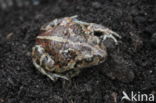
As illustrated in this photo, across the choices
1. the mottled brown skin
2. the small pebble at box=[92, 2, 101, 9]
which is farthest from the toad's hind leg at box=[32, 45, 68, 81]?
the small pebble at box=[92, 2, 101, 9]

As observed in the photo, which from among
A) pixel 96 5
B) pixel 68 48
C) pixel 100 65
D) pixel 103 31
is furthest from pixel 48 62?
pixel 96 5

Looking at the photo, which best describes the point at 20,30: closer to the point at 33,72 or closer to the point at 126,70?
the point at 33,72

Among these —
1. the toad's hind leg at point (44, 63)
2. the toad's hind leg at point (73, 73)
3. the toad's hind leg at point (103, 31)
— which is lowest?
the toad's hind leg at point (73, 73)

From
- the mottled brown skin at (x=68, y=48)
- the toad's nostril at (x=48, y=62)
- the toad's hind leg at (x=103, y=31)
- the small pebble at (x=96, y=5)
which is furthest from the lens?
the small pebble at (x=96, y=5)

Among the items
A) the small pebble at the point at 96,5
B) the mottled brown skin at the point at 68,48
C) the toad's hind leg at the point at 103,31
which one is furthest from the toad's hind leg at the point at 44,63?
the small pebble at the point at 96,5

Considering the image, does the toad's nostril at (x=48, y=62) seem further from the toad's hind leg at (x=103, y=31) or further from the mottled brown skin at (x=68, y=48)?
the toad's hind leg at (x=103, y=31)

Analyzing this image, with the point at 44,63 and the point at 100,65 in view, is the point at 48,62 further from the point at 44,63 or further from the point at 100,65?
the point at 100,65
